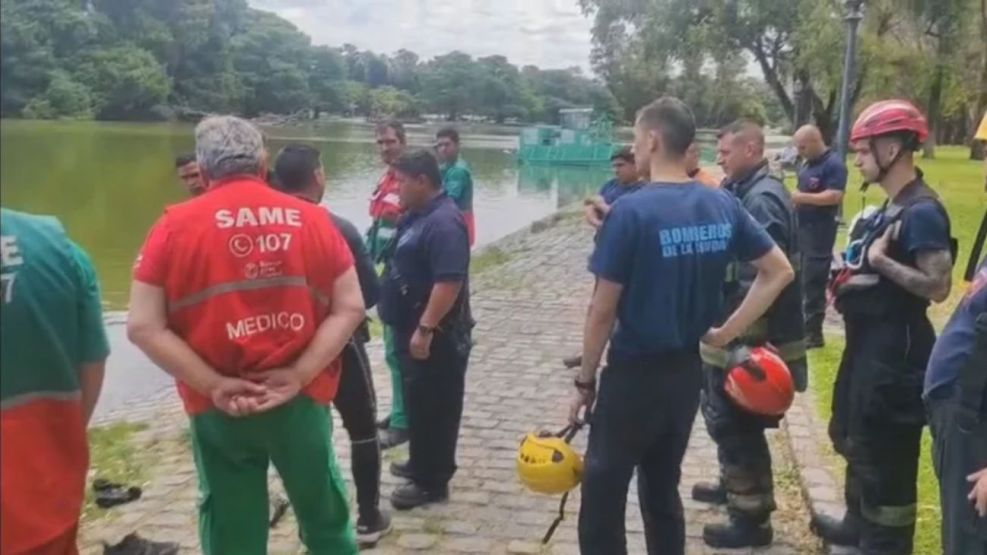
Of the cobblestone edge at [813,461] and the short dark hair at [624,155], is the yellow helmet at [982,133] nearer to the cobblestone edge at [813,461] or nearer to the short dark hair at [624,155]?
the cobblestone edge at [813,461]

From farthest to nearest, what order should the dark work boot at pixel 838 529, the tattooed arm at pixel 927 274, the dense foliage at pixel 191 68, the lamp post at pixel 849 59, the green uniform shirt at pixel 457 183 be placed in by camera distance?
the lamp post at pixel 849 59
the green uniform shirt at pixel 457 183
the dark work boot at pixel 838 529
the tattooed arm at pixel 927 274
the dense foliage at pixel 191 68

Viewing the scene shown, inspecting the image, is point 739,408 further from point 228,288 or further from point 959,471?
point 228,288

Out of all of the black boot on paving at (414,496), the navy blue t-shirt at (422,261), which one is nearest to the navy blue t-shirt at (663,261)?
the navy blue t-shirt at (422,261)

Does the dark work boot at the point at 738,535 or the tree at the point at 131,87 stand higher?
the tree at the point at 131,87

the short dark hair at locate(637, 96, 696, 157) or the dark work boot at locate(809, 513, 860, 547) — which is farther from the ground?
the short dark hair at locate(637, 96, 696, 157)

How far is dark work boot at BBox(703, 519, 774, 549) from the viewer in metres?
4.55

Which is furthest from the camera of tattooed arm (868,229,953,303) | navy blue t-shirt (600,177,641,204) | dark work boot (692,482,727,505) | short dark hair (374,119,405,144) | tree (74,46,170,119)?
tree (74,46,170,119)

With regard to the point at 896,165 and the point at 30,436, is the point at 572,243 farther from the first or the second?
the point at 30,436

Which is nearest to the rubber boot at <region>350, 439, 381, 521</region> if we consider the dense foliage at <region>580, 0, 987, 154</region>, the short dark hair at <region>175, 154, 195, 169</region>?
the short dark hair at <region>175, 154, 195, 169</region>

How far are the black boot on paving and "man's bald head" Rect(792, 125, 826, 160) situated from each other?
4.88 m

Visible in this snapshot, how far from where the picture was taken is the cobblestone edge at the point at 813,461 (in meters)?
4.98

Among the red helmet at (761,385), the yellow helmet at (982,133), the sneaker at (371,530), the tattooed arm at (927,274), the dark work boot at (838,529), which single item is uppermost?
the yellow helmet at (982,133)

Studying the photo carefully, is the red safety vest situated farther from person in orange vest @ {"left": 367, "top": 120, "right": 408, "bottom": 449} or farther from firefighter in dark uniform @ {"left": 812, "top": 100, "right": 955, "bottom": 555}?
person in orange vest @ {"left": 367, "top": 120, "right": 408, "bottom": 449}

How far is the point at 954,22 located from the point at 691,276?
28848mm
